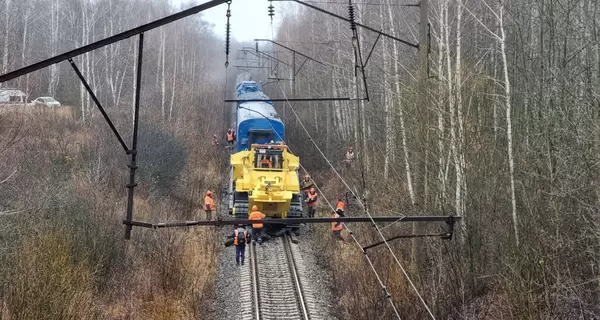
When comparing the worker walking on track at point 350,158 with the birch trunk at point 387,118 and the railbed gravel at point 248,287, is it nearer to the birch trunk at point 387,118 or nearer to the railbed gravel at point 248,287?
the birch trunk at point 387,118

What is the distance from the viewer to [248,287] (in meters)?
12.6

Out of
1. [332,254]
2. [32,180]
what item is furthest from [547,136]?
[32,180]

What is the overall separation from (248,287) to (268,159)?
5.10 meters

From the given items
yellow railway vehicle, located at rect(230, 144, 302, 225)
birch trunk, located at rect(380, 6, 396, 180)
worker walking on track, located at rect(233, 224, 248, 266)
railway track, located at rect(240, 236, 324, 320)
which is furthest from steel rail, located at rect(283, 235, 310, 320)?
birch trunk, located at rect(380, 6, 396, 180)

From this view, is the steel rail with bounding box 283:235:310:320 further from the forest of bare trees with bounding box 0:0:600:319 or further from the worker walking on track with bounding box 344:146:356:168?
the worker walking on track with bounding box 344:146:356:168

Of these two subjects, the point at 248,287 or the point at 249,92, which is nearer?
the point at 248,287

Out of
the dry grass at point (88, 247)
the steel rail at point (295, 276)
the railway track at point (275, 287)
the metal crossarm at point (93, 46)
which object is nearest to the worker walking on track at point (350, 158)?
the steel rail at point (295, 276)

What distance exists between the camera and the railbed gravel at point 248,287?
11.4m

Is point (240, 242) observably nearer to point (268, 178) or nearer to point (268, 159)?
point (268, 178)

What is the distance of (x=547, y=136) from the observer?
30.8 ft

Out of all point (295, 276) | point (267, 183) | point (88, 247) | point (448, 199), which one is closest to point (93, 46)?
point (88, 247)

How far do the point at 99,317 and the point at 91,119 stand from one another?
594 inches

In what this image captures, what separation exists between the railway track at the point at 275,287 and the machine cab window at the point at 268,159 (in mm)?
2528

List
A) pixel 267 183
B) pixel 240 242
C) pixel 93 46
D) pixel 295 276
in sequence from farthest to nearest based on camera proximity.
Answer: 1. pixel 267 183
2. pixel 240 242
3. pixel 295 276
4. pixel 93 46
